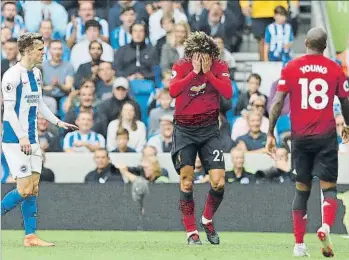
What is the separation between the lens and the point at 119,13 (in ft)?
64.1

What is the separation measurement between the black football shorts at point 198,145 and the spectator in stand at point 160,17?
6906 millimetres

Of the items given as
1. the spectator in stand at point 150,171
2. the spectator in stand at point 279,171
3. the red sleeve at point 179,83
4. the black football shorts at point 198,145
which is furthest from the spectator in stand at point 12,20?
the red sleeve at point 179,83

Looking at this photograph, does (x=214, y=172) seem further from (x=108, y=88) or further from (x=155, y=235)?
(x=108, y=88)

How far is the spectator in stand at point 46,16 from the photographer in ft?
64.2

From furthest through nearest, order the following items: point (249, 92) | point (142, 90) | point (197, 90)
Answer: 1. point (142, 90)
2. point (249, 92)
3. point (197, 90)

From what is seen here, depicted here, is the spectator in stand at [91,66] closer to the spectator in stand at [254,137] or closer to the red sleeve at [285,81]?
the spectator in stand at [254,137]

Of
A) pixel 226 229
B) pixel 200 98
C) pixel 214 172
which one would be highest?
pixel 200 98

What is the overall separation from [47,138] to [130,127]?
1150mm

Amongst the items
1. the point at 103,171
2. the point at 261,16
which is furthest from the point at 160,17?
the point at 103,171

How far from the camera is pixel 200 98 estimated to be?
40.2 ft

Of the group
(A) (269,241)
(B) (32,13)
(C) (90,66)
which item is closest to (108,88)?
(C) (90,66)

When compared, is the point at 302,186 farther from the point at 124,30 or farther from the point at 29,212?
the point at 124,30

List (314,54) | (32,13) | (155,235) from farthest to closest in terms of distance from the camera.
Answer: (32,13) < (155,235) < (314,54)

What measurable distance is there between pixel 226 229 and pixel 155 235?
1081 millimetres
